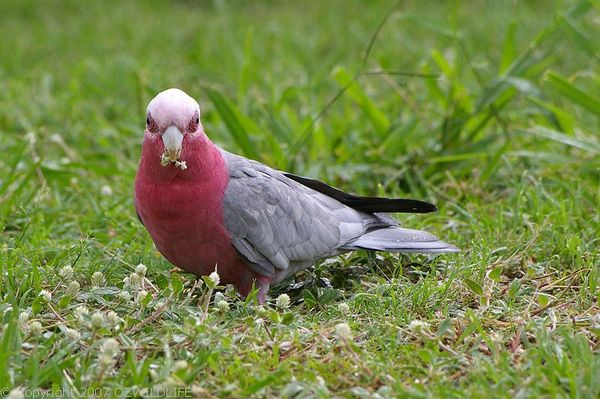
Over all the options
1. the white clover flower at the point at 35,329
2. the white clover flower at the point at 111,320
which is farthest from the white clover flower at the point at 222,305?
the white clover flower at the point at 35,329

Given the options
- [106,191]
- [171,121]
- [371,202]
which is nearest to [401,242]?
[371,202]

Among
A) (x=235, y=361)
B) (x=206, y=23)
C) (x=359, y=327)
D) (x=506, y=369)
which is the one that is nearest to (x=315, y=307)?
(x=359, y=327)

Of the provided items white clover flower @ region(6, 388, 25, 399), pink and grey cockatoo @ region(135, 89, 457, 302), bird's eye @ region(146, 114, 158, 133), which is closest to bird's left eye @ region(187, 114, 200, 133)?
pink and grey cockatoo @ region(135, 89, 457, 302)

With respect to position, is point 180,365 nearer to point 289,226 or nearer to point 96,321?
point 96,321

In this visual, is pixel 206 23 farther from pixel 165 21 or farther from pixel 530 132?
pixel 530 132

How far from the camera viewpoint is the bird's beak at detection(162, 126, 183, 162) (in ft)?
10.2

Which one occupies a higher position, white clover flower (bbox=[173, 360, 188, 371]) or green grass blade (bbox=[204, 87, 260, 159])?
green grass blade (bbox=[204, 87, 260, 159])

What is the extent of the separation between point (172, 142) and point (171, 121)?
8 centimetres

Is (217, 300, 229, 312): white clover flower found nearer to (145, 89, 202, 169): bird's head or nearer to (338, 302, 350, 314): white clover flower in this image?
(338, 302, 350, 314): white clover flower

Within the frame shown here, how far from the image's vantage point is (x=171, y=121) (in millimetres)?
3111

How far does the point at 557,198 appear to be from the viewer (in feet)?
14.3

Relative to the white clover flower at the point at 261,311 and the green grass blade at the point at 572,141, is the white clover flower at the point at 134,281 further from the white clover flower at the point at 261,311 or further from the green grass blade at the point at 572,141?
the green grass blade at the point at 572,141

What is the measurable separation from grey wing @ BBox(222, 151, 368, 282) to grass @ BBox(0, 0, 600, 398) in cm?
17

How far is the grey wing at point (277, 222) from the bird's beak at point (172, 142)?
0.33 metres
